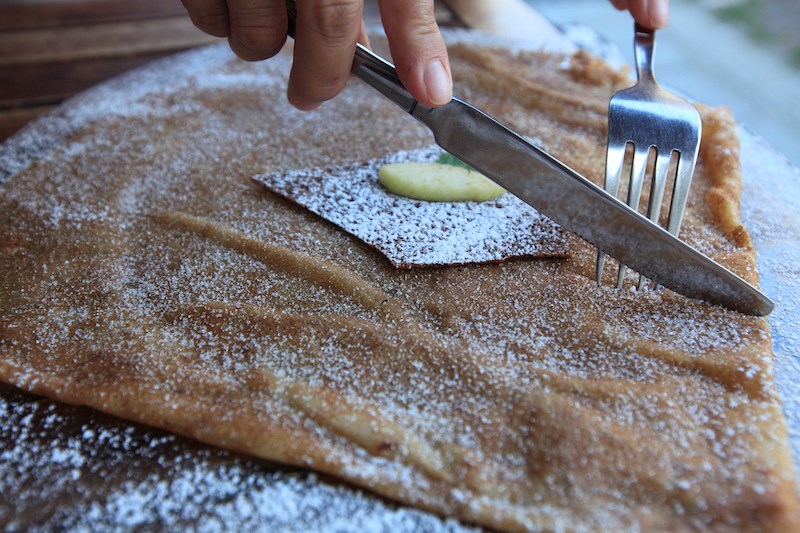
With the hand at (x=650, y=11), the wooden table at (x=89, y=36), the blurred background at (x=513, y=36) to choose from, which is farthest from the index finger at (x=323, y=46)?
the wooden table at (x=89, y=36)

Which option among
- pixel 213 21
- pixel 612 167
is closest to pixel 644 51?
pixel 612 167

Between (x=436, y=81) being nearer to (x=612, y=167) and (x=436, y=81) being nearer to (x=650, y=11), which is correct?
(x=612, y=167)

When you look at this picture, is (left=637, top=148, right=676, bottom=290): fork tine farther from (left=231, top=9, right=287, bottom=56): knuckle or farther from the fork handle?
(left=231, top=9, right=287, bottom=56): knuckle

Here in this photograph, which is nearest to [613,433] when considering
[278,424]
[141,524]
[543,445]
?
[543,445]

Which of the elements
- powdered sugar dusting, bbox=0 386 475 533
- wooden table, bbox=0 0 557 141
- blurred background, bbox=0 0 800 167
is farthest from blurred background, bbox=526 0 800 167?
powdered sugar dusting, bbox=0 386 475 533

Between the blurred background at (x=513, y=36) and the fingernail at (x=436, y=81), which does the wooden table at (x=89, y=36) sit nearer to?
the blurred background at (x=513, y=36)

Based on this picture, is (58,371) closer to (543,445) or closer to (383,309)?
(383,309)
